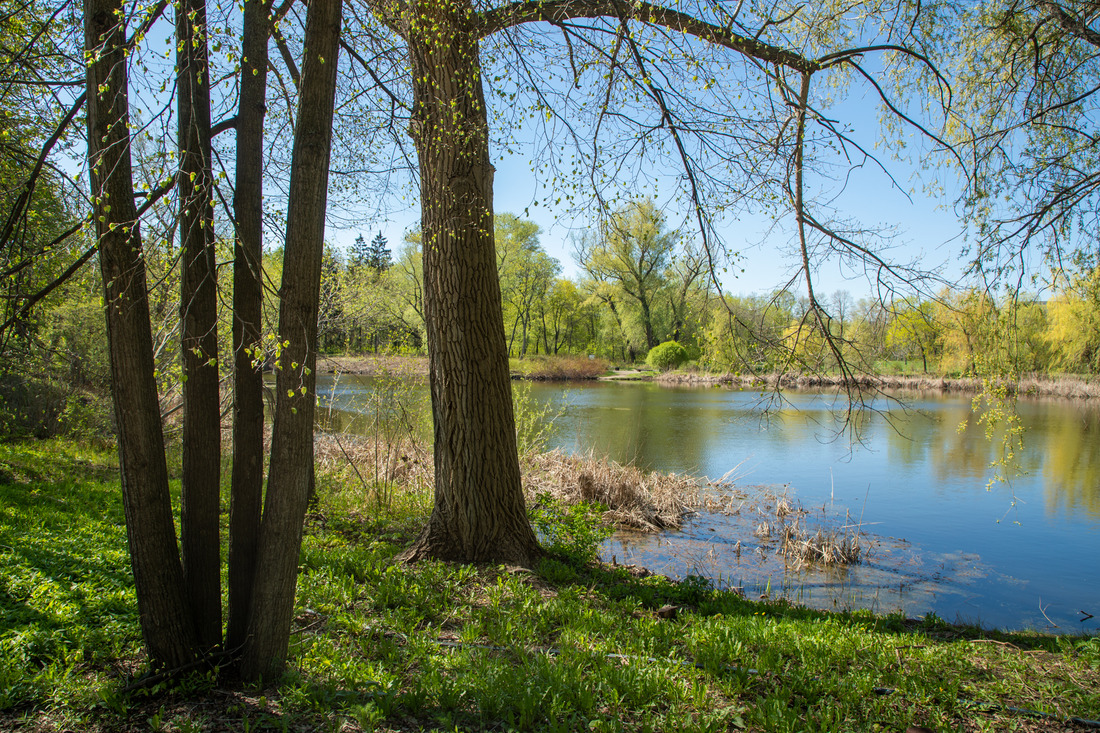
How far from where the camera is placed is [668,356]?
42.5 metres

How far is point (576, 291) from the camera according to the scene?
5312 centimetres

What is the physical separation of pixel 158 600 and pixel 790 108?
5.78m

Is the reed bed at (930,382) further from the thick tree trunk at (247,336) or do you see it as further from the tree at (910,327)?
the thick tree trunk at (247,336)

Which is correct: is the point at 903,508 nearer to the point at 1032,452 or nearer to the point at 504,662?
the point at 1032,452

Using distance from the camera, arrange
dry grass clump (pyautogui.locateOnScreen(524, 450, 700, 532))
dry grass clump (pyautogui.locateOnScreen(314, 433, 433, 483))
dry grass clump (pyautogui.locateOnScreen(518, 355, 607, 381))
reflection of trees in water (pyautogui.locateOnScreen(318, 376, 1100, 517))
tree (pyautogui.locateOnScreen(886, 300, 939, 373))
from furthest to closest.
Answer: dry grass clump (pyautogui.locateOnScreen(518, 355, 607, 381)) → reflection of trees in water (pyautogui.locateOnScreen(318, 376, 1100, 517)) → dry grass clump (pyautogui.locateOnScreen(524, 450, 700, 532)) → dry grass clump (pyautogui.locateOnScreen(314, 433, 433, 483)) → tree (pyautogui.locateOnScreen(886, 300, 939, 373))

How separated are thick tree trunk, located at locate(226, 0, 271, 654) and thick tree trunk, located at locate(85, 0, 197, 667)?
270 millimetres

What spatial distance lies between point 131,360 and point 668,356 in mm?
41040

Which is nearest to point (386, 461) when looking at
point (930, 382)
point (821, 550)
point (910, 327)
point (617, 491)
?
point (617, 491)

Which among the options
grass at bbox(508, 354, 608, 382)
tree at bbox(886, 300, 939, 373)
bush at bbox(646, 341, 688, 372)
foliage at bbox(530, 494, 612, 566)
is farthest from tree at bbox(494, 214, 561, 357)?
tree at bbox(886, 300, 939, 373)

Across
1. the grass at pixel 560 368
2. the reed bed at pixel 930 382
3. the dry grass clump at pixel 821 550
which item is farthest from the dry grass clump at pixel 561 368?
the dry grass clump at pixel 821 550

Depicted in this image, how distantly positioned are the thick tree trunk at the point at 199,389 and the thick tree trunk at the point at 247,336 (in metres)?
0.10

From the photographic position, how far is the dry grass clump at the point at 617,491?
29.6ft

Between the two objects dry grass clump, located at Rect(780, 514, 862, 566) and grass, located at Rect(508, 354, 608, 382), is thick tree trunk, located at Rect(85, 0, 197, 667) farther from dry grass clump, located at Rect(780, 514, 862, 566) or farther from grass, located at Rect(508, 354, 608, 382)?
grass, located at Rect(508, 354, 608, 382)

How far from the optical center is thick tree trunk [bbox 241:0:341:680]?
9.22 ft
